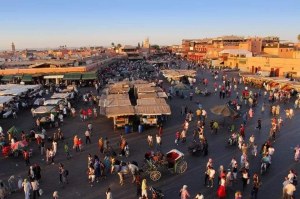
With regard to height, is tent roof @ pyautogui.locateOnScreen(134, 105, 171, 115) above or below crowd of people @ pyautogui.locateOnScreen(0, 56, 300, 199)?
above

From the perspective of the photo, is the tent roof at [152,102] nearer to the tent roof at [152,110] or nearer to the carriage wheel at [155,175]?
the tent roof at [152,110]

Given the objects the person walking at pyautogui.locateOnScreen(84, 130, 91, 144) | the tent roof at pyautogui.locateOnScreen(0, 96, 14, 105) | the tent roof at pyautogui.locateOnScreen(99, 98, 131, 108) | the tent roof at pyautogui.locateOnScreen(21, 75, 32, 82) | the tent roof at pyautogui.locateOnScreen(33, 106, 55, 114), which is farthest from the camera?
the tent roof at pyautogui.locateOnScreen(21, 75, 32, 82)

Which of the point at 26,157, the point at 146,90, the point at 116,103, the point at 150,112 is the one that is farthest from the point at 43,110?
the point at 146,90

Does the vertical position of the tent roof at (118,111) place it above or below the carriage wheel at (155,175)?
above

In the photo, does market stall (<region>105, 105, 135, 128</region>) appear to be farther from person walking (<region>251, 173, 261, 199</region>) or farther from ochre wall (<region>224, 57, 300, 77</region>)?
ochre wall (<region>224, 57, 300, 77</region>)

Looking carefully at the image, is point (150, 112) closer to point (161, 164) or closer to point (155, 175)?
point (161, 164)

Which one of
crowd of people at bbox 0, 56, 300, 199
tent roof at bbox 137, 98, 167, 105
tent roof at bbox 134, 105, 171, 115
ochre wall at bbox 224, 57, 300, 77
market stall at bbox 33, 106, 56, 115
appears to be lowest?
crowd of people at bbox 0, 56, 300, 199

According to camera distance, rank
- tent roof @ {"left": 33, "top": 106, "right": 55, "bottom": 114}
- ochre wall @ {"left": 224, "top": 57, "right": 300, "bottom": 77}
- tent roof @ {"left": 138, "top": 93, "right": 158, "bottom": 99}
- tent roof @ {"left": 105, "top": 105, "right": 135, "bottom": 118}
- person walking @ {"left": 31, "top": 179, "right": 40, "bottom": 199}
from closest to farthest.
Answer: person walking @ {"left": 31, "top": 179, "right": 40, "bottom": 199} → tent roof @ {"left": 105, "top": 105, "right": 135, "bottom": 118} → tent roof @ {"left": 33, "top": 106, "right": 55, "bottom": 114} → tent roof @ {"left": 138, "top": 93, "right": 158, "bottom": 99} → ochre wall @ {"left": 224, "top": 57, "right": 300, "bottom": 77}

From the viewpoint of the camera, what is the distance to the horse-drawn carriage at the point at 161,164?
14480 mm

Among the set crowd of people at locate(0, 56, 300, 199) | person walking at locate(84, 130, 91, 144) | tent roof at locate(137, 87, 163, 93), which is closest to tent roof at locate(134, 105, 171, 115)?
crowd of people at locate(0, 56, 300, 199)

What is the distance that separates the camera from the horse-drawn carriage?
14480 mm

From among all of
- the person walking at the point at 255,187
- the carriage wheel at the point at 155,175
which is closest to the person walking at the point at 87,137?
the carriage wheel at the point at 155,175

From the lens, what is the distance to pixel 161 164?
14836 millimetres

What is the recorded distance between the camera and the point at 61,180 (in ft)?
47.4
